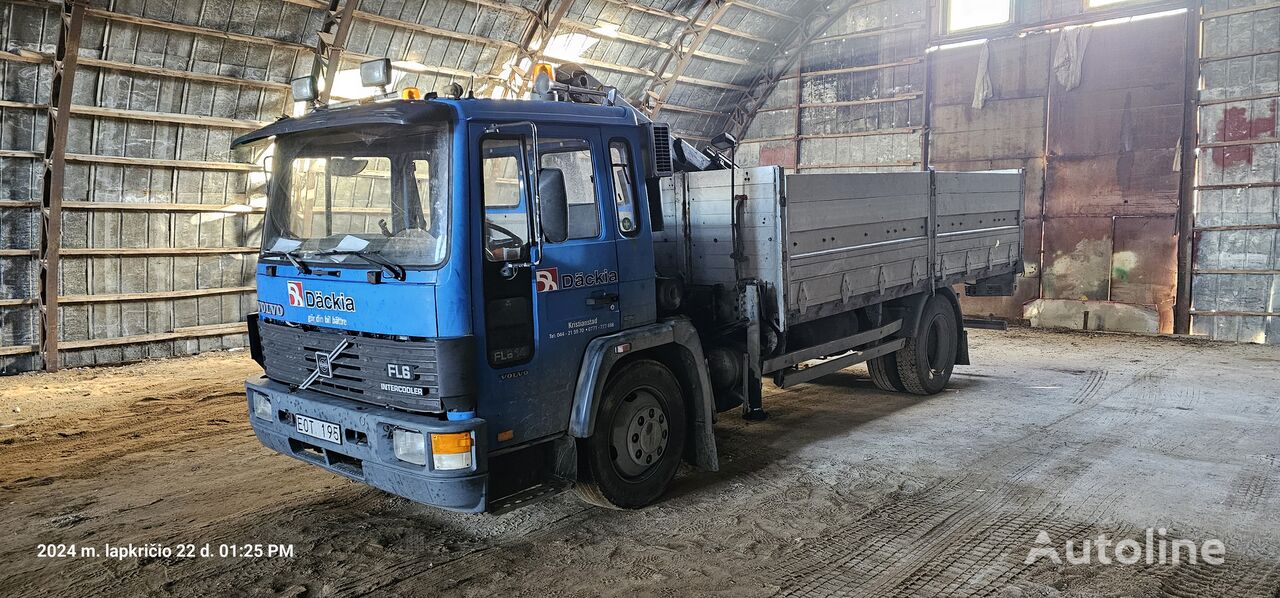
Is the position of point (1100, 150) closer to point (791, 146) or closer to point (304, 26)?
point (791, 146)

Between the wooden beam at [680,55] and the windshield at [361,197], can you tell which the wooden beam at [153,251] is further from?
the wooden beam at [680,55]

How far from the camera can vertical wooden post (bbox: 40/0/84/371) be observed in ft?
30.1

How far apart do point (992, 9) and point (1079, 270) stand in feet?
16.3

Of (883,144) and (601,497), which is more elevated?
(883,144)

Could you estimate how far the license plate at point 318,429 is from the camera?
14.5ft

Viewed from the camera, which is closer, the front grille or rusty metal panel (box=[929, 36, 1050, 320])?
the front grille

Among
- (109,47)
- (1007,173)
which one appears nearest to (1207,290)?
(1007,173)

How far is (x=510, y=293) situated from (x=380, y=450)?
1.06 metres

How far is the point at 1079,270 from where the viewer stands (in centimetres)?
1389

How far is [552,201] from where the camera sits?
4.33m

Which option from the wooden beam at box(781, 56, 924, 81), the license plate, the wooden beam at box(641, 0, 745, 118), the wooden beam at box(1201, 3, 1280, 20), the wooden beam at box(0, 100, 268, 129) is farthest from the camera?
the wooden beam at box(781, 56, 924, 81)

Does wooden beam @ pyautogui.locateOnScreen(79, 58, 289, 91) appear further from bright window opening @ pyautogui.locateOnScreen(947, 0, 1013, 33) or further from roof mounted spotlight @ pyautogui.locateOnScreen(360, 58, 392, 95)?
bright window opening @ pyautogui.locateOnScreen(947, 0, 1013, 33)

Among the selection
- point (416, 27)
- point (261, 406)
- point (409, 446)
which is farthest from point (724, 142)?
point (416, 27)

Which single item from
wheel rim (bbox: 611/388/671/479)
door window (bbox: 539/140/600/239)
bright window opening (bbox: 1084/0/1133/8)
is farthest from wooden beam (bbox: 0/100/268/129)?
bright window opening (bbox: 1084/0/1133/8)
